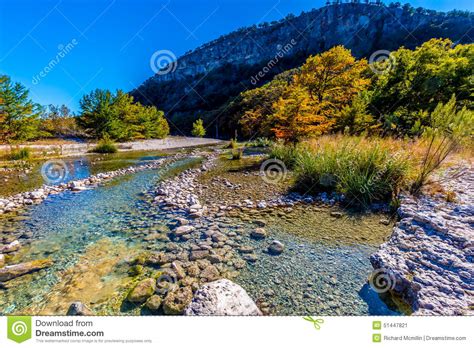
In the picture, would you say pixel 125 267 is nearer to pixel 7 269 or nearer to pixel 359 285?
pixel 7 269

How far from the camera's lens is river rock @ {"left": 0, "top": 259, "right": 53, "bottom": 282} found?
2.17 meters

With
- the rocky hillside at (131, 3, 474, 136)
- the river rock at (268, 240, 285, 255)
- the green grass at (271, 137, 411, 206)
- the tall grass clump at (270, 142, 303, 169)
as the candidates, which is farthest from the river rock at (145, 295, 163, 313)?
the rocky hillside at (131, 3, 474, 136)

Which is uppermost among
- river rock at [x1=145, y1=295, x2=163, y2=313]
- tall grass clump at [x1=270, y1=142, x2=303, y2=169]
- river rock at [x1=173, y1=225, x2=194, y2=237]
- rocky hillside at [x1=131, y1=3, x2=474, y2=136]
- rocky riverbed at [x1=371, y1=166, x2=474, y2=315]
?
rocky hillside at [x1=131, y1=3, x2=474, y2=136]

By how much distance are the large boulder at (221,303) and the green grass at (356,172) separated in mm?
3419

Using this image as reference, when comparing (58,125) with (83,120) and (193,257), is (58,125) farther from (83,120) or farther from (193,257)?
(193,257)

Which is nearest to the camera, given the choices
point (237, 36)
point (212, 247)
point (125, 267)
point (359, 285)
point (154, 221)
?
point (359, 285)

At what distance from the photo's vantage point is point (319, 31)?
73.6 meters

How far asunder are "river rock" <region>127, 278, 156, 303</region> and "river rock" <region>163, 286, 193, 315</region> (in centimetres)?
22

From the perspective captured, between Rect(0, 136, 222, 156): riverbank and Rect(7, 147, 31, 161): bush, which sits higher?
Rect(0, 136, 222, 156): riverbank

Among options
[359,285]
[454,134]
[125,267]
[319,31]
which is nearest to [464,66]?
[454,134]

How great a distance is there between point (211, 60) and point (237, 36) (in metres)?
16.1

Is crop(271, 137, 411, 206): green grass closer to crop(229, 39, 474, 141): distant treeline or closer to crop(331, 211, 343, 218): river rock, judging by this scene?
crop(331, 211, 343, 218): river rock
